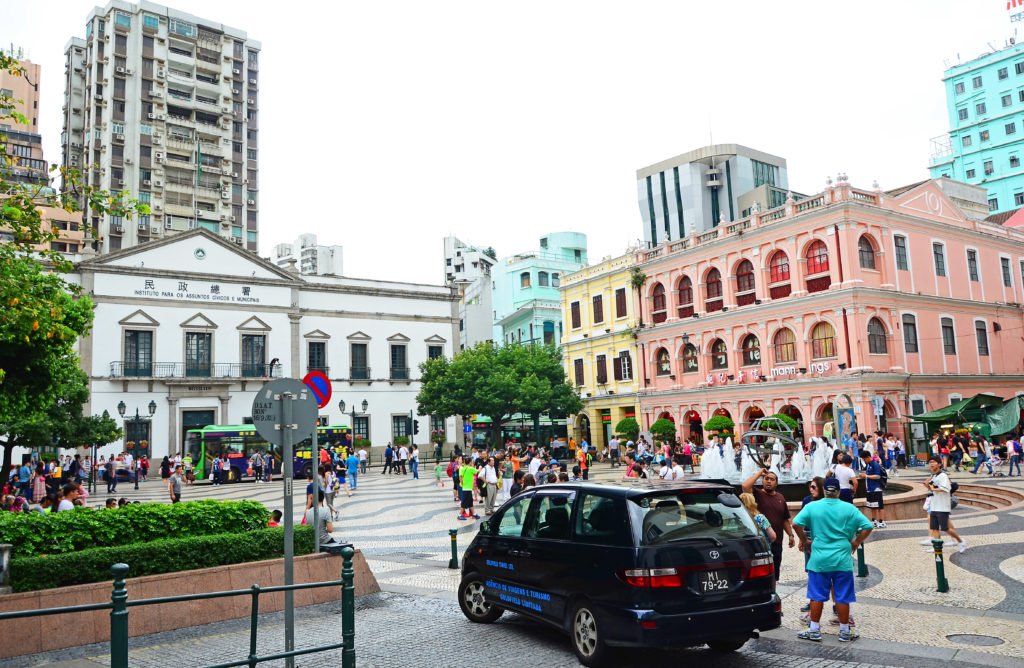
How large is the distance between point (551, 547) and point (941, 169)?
85.2 m

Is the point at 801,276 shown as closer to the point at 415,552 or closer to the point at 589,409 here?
the point at 589,409

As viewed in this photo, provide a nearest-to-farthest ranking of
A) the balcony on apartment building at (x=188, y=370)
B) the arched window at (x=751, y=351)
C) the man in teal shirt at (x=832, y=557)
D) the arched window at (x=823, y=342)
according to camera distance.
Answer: the man in teal shirt at (x=832, y=557) < the arched window at (x=823, y=342) < the arched window at (x=751, y=351) < the balcony on apartment building at (x=188, y=370)

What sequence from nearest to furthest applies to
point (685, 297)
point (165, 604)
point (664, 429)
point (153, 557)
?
1. point (165, 604)
2. point (153, 557)
3. point (664, 429)
4. point (685, 297)

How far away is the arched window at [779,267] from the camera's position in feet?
125

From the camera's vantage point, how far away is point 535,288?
70.1 m

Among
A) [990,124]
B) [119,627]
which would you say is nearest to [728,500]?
[119,627]

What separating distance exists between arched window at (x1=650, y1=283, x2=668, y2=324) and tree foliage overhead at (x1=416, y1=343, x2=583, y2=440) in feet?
21.5

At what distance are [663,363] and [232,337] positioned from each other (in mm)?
25397

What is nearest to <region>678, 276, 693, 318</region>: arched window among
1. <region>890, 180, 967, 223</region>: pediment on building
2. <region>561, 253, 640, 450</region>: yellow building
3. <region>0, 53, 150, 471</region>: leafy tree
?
<region>561, 253, 640, 450</region>: yellow building

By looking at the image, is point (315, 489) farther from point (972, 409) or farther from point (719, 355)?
point (719, 355)

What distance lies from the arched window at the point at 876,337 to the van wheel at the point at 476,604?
3078cm

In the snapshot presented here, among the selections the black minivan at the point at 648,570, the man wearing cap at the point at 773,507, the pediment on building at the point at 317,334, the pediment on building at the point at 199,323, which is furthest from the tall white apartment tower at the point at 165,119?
the black minivan at the point at 648,570

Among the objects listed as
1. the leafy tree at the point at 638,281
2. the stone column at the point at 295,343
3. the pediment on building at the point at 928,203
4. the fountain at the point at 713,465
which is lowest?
the fountain at the point at 713,465

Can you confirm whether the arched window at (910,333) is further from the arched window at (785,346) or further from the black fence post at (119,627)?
the black fence post at (119,627)
